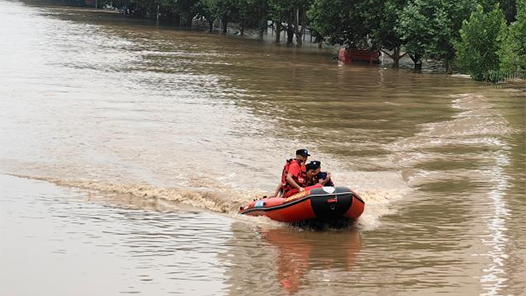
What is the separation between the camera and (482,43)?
153ft

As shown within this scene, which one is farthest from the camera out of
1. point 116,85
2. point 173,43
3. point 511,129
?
point 173,43

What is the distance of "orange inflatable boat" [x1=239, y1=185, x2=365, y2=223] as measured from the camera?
16.3 m

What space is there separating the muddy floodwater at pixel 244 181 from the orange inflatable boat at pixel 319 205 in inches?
11.6

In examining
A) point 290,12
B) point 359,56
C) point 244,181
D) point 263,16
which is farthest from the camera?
point 263,16

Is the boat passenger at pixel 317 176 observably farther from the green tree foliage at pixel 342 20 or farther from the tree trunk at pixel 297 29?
the tree trunk at pixel 297 29

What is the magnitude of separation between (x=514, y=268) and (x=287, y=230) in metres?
4.50

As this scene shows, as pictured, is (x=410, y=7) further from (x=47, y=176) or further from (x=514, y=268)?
(x=514, y=268)

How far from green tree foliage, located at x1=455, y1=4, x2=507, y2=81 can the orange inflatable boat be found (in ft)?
102

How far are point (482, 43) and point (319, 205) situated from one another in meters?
32.4

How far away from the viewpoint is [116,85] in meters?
41.0

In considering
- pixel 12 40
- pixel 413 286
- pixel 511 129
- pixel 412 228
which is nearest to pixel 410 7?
pixel 511 129

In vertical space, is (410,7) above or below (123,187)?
above

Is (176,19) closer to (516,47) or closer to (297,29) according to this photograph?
(297,29)

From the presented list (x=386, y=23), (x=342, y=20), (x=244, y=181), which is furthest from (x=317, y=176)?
(x=342, y=20)
